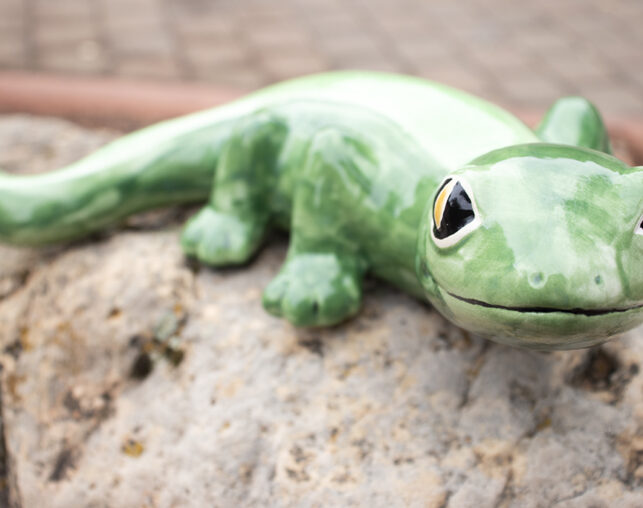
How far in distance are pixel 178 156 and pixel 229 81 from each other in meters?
1.39

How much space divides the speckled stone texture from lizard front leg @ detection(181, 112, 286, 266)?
6 centimetres

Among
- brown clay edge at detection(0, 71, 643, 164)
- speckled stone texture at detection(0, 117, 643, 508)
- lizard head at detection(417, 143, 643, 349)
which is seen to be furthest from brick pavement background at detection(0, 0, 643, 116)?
lizard head at detection(417, 143, 643, 349)

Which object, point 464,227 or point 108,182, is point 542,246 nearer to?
point 464,227

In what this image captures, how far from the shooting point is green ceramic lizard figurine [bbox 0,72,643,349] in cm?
78

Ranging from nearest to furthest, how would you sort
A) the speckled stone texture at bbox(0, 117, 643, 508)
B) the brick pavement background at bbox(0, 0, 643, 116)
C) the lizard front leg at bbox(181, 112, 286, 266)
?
1. the speckled stone texture at bbox(0, 117, 643, 508)
2. the lizard front leg at bbox(181, 112, 286, 266)
3. the brick pavement background at bbox(0, 0, 643, 116)

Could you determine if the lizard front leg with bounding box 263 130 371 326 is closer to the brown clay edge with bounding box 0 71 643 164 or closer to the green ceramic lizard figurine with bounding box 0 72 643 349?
the green ceramic lizard figurine with bounding box 0 72 643 349

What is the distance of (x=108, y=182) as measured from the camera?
1.25 metres

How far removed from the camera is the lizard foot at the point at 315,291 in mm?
1075

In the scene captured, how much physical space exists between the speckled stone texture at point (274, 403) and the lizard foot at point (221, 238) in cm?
4

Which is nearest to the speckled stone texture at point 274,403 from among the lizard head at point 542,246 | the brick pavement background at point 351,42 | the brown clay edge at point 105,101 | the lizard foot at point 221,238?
the lizard foot at point 221,238

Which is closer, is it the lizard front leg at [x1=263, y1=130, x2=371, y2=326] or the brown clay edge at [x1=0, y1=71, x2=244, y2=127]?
the lizard front leg at [x1=263, y1=130, x2=371, y2=326]

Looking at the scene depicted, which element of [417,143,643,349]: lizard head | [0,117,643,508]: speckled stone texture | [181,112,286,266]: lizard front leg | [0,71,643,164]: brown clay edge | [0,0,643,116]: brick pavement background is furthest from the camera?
[0,0,643,116]: brick pavement background

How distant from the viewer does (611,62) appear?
274 centimetres

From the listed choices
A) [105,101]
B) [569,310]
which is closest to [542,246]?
[569,310]
